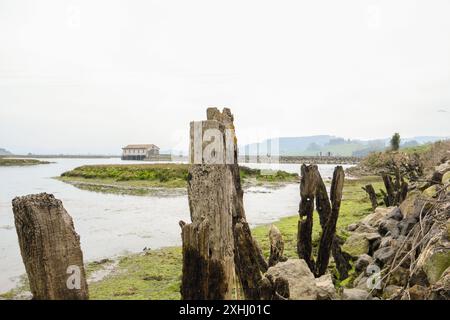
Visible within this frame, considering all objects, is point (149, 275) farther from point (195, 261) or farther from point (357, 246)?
point (195, 261)

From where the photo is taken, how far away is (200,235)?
3.66 metres

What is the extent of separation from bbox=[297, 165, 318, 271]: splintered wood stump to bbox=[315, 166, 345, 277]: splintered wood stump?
0.22 meters

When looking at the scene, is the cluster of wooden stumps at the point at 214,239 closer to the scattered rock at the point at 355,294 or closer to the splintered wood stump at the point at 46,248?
the splintered wood stump at the point at 46,248

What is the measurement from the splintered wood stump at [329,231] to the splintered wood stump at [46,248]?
6103mm

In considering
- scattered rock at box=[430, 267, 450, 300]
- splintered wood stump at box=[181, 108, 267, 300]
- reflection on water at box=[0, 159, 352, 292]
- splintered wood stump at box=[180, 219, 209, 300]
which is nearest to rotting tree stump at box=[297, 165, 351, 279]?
scattered rock at box=[430, 267, 450, 300]

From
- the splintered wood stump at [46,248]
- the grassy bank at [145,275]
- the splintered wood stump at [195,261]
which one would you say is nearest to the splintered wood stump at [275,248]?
the grassy bank at [145,275]

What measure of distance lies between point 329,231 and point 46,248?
21.0 ft

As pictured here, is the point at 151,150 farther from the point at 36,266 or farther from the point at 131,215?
the point at 36,266

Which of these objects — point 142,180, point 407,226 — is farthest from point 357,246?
point 142,180

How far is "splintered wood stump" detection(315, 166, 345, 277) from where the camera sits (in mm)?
8258

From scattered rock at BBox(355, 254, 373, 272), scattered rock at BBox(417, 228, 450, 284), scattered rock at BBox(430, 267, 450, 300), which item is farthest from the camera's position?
scattered rock at BBox(355, 254, 373, 272)

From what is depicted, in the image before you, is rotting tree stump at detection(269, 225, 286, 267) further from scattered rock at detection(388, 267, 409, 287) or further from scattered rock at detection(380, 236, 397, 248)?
scattered rock at detection(380, 236, 397, 248)

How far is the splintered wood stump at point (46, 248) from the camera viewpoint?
3.15 meters

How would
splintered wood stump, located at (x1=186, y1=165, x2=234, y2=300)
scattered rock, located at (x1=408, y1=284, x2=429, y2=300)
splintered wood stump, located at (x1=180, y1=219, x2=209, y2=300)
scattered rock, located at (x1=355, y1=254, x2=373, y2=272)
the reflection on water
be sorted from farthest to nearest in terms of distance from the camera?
1. the reflection on water
2. scattered rock, located at (x1=355, y1=254, x2=373, y2=272)
3. scattered rock, located at (x1=408, y1=284, x2=429, y2=300)
4. splintered wood stump, located at (x1=186, y1=165, x2=234, y2=300)
5. splintered wood stump, located at (x1=180, y1=219, x2=209, y2=300)
